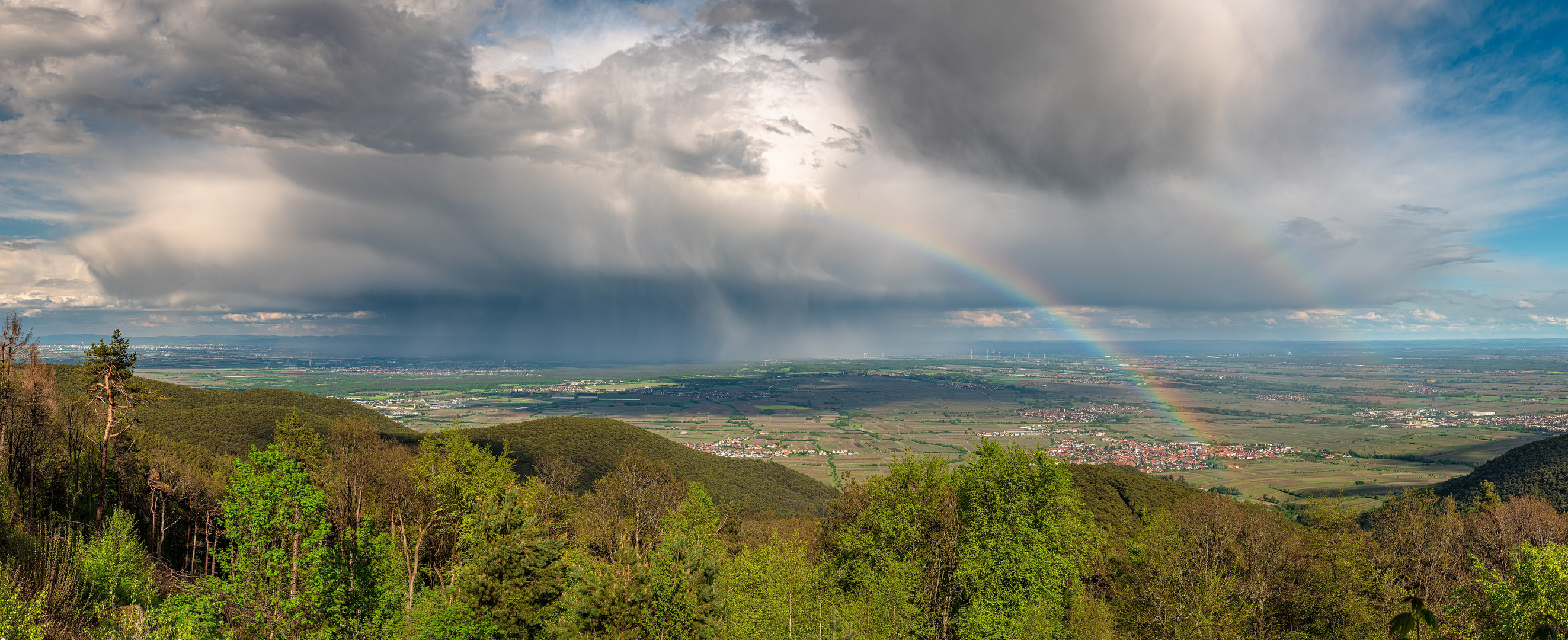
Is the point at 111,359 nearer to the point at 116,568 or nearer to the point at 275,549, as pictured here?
the point at 116,568

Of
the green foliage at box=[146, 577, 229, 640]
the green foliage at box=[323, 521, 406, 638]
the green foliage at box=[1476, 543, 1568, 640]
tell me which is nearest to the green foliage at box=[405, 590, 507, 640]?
the green foliage at box=[323, 521, 406, 638]

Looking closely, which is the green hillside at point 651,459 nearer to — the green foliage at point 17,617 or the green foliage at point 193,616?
the green foliage at point 193,616

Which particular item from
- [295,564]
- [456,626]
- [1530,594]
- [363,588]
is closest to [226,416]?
[363,588]

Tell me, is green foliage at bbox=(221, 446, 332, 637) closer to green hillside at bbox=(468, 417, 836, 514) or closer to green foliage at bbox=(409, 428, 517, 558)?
green foliage at bbox=(409, 428, 517, 558)

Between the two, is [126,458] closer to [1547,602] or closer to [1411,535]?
[1547,602]

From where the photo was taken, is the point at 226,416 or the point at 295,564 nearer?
the point at 295,564

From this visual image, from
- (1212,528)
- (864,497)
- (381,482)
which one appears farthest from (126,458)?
(1212,528)

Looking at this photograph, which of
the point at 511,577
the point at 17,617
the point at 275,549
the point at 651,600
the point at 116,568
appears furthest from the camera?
the point at 116,568
